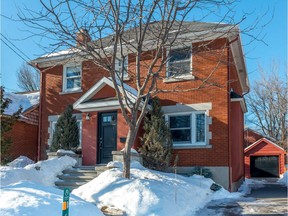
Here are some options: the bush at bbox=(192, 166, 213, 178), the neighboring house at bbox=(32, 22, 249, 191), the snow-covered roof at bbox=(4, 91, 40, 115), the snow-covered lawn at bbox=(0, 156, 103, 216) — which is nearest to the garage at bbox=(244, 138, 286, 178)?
the neighboring house at bbox=(32, 22, 249, 191)

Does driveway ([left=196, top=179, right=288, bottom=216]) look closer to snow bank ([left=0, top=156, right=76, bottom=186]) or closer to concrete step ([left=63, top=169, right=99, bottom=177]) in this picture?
concrete step ([left=63, top=169, right=99, bottom=177])

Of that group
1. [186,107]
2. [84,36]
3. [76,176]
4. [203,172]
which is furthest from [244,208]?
[84,36]

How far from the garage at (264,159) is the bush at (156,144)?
56.1 ft

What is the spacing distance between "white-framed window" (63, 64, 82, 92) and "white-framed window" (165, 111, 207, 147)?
5283mm

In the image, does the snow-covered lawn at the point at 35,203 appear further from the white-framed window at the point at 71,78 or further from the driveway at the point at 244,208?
the white-framed window at the point at 71,78

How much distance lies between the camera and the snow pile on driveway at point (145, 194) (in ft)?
26.2

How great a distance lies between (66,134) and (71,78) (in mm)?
3400

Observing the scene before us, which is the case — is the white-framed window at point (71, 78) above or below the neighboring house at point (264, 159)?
above

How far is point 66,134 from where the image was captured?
1484 cm

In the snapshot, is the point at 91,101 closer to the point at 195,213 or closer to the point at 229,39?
the point at 229,39

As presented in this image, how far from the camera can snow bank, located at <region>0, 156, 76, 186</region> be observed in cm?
1031

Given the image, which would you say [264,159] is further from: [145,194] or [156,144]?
[145,194]

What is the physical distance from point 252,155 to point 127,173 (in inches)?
848

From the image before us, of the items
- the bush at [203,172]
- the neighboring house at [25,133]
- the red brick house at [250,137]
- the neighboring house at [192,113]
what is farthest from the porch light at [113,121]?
the red brick house at [250,137]
